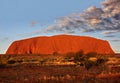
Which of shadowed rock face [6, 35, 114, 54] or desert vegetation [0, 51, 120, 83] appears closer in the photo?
desert vegetation [0, 51, 120, 83]

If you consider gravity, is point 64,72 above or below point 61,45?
below

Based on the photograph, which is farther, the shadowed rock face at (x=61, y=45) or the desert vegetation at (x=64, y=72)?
the shadowed rock face at (x=61, y=45)

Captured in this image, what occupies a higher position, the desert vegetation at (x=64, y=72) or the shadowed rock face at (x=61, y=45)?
the shadowed rock face at (x=61, y=45)

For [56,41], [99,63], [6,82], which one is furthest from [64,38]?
[6,82]

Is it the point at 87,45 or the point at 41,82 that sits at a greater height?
the point at 87,45

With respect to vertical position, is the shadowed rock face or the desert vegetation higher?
the shadowed rock face

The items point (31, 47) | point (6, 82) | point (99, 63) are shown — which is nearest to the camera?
point (6, 82)

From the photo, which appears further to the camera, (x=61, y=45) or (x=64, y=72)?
(x=61, y=45)

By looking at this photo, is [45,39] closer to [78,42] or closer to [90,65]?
[78,42]
